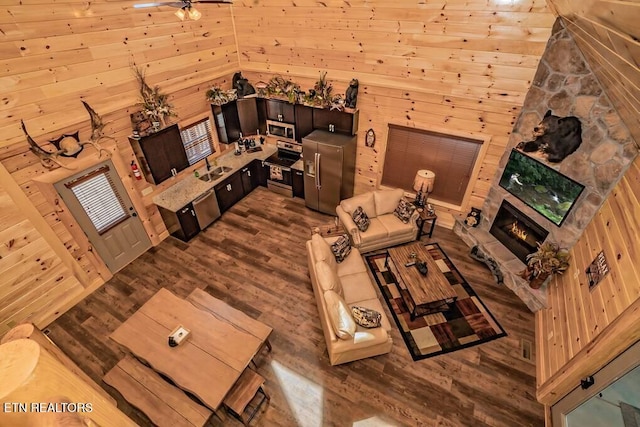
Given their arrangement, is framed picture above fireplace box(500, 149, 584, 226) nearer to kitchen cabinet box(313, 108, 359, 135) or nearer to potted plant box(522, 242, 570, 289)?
potted plant box(522, 242, 570, 289)

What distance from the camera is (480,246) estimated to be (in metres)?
6.26

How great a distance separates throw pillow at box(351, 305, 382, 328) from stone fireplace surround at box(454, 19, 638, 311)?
2.98m

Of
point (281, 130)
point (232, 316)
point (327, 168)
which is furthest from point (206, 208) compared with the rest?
point (232, 316)

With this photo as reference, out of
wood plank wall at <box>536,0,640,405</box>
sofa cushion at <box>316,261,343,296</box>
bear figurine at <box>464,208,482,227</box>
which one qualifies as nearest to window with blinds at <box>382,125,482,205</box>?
bear figurine at <box>464,208,482,227</box>

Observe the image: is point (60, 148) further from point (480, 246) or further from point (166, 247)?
point (480, 246)

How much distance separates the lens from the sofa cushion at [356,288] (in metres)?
4.92

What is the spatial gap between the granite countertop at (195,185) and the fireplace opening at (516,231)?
5.59 metres

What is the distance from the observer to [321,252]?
5047 millimetres

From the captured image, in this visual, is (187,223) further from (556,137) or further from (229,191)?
(556,137)

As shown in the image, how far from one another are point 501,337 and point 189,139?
721cm

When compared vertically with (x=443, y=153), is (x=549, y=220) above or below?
below

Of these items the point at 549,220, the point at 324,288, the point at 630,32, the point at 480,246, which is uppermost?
the point at 630,32

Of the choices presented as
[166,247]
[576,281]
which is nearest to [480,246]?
[576,281]

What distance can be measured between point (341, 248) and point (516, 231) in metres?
3.42
